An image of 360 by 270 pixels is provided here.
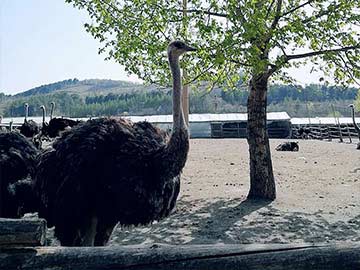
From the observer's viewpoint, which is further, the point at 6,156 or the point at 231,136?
the point at 231,136

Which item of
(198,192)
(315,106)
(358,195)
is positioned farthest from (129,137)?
(315,106)

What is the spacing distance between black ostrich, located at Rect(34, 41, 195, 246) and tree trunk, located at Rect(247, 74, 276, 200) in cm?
331

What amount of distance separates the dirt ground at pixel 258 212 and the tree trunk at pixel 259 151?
21 centimetres

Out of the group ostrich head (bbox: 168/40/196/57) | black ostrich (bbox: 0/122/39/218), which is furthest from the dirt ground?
ostrich head (bbox: 168/40/196/57)

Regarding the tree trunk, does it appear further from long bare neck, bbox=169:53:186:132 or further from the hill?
the hill

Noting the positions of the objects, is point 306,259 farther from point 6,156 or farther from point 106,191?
point 6,156

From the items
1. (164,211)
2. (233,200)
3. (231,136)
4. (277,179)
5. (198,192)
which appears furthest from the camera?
(231,136)

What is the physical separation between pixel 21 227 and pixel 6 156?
2.10 m

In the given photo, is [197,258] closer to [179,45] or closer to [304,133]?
[179,45]

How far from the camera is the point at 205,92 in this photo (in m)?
8.14

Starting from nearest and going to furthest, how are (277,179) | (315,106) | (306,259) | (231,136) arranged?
(306,259), (277,179), (231,136), (315,106)

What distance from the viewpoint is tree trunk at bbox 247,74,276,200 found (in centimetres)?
726

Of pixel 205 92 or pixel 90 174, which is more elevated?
pixel 205 92

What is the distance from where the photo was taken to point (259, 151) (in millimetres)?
7281
